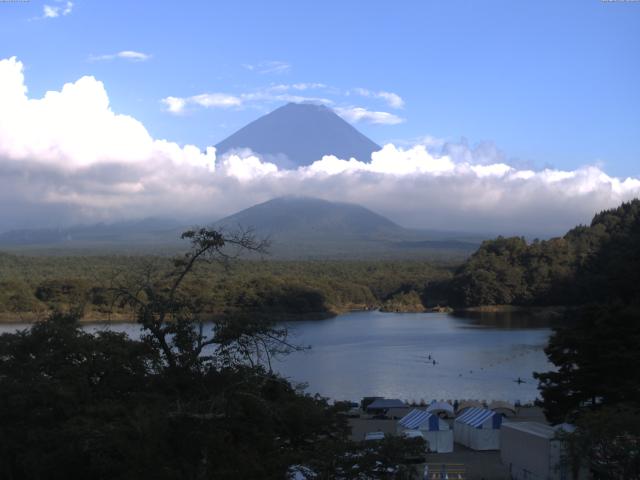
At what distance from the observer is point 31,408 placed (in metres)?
5.10

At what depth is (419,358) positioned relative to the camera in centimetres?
2275

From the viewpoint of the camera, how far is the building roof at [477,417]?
998 cm

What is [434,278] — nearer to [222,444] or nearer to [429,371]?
[429,371]

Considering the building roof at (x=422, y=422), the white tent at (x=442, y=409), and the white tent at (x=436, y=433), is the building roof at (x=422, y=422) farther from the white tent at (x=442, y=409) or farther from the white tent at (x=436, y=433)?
the white tent at (x=442, y=409)

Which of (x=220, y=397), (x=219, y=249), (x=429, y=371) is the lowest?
(x=429, y=371)

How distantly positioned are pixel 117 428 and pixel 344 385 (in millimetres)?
14078

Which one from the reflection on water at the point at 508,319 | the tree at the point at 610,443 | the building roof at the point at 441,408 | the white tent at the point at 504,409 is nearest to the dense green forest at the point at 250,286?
the reflection on water at the point at 508,319

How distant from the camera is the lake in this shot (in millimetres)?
17344

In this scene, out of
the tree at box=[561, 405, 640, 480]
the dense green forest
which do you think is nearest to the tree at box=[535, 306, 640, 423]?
the tree at box=[561, 405, 640, 480]

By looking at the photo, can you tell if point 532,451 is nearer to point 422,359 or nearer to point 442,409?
point 442,409

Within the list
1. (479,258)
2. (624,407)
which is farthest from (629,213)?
(624,407)

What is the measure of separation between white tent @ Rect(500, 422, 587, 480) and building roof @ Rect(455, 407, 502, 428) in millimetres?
1359

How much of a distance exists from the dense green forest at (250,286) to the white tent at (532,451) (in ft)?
41.2

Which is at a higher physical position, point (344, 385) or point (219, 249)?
point (219, 249)
